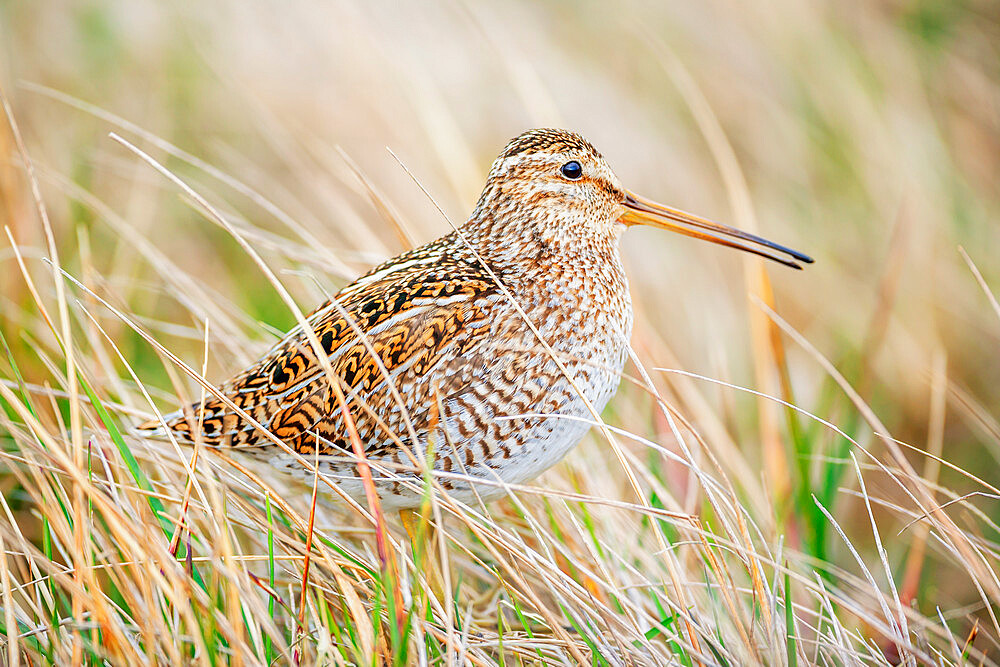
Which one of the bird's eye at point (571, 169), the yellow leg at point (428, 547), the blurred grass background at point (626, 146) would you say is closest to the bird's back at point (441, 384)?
the yellow leg at point (428, 547)

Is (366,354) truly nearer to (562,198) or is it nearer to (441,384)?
(441,384)

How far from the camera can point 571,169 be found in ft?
8.59

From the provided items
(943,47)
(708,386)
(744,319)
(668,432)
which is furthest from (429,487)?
(943,47)

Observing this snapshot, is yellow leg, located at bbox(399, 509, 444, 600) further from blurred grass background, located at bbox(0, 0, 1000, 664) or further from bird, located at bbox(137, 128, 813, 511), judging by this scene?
blurred grass background, located at bbox(0, 0, 1000, 664)

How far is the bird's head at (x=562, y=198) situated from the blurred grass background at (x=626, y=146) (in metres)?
0.98

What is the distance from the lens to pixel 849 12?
4.82m

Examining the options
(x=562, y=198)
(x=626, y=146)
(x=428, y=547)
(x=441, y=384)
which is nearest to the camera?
(x=441, y=384)

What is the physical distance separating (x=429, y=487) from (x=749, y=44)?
3.89 metres

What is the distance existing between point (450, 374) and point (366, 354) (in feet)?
0.69

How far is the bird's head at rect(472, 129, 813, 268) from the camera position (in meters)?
2.61

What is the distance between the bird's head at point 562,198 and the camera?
8.55 ft

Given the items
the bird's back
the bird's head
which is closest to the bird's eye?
the bird's head

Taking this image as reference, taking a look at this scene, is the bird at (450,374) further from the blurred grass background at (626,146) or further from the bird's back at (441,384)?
the blurred grass background at (626,146)

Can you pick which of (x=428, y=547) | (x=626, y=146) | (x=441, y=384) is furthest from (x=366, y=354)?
(x=626, y=146)
